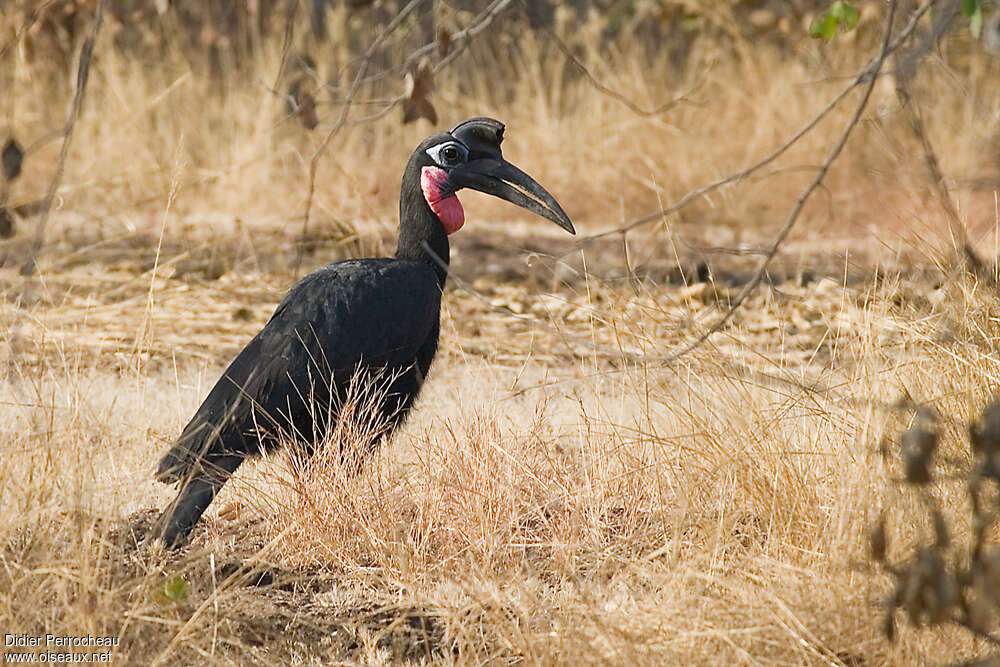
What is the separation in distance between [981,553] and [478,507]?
57.9 inches

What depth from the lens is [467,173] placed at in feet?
13.9

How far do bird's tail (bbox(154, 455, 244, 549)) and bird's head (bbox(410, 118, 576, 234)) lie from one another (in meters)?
1.30

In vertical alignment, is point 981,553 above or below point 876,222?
above

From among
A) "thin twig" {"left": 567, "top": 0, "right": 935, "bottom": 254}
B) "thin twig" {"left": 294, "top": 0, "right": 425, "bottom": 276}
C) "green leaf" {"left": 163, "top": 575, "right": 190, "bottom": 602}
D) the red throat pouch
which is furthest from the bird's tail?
the red throat pouch

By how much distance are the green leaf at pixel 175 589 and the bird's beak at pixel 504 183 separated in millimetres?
1823

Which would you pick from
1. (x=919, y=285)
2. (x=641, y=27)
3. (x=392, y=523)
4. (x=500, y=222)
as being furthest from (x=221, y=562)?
(x=641, y=27)

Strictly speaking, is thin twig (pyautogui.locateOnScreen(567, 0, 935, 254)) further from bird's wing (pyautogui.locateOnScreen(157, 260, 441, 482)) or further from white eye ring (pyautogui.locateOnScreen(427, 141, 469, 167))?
white eye ring (pyautogui.locateOnScreen(427, 141, 469, 167))

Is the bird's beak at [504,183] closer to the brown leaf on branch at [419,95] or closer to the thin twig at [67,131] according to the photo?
the brown leaf on branch at [419,95]

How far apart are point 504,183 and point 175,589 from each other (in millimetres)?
1911

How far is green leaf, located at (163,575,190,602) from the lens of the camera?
9.04 ft

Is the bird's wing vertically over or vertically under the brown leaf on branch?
under

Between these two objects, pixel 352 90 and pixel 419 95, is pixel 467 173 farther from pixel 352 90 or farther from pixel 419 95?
pixel 352 90

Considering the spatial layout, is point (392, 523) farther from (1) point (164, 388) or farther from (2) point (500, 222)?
(2) point (500, 222)

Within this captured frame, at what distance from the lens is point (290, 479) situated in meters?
3.61
